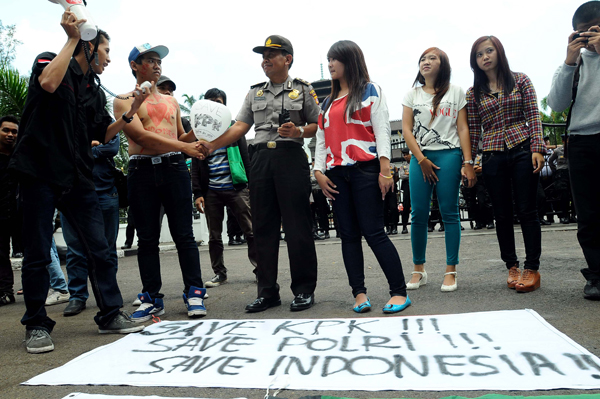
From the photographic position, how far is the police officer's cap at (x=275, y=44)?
3936 mm

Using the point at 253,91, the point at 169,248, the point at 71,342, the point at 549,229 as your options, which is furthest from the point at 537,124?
the point at 169,248

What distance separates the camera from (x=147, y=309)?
3.90 meters

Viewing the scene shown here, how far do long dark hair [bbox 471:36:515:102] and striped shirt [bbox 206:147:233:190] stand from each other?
2867mm

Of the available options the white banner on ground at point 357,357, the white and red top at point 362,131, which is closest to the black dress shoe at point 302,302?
the white banner on ground at point 357,357

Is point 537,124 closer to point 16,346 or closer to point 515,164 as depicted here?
point 515,164

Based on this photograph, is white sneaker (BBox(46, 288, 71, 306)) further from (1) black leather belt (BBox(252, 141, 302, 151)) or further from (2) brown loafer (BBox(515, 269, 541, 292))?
(2) brown loafer (BBox(515, 269, 541, 292))

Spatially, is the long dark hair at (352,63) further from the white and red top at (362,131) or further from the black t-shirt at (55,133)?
the black t-shirt at (55,133)

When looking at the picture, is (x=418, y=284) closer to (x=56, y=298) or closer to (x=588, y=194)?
(x=588, y=194)

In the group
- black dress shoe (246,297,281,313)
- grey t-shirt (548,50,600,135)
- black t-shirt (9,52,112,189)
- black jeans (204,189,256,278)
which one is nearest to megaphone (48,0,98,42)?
black t-shirt (9,52,112,189)

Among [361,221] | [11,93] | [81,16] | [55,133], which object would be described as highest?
[11,93]

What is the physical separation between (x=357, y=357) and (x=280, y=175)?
1.82 meters

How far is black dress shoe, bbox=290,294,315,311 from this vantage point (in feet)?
12.8

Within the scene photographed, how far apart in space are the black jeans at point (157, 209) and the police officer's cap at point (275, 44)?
3.59ft

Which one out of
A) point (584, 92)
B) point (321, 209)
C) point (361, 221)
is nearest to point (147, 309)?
point (361, 221)
